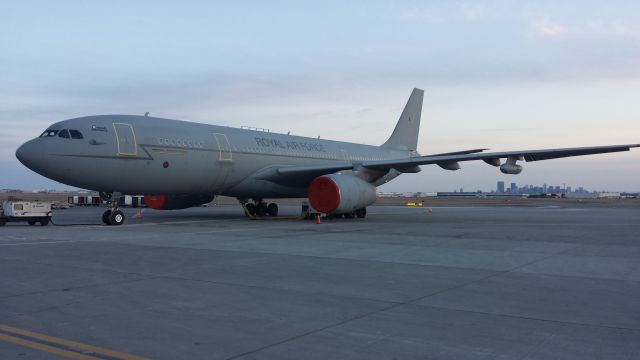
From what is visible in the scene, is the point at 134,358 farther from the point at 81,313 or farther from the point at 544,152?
the point at 544,152

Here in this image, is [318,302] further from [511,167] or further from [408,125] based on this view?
[408,125]

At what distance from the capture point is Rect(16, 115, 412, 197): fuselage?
16250mm

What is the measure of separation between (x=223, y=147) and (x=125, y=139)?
13.3ft

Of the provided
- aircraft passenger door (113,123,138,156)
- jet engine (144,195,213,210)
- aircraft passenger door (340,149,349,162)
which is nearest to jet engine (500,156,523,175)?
aircraft passenger door (340,149,349,162)

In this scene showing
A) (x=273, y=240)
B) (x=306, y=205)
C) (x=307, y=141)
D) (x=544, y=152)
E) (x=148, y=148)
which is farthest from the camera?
(x=307, y=141)

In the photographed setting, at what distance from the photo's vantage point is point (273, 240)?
1277 cm

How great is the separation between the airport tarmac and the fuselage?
5450mm

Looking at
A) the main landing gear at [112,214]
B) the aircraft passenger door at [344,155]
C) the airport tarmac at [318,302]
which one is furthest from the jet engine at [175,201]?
the airport tarmac at [318,302]

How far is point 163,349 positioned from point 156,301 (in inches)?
72.6

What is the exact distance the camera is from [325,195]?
19.9 metres

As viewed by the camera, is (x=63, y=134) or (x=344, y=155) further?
(x=344, y=155)

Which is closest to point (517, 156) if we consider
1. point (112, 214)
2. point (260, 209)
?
point (260, 209)

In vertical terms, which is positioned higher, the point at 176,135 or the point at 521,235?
the point at 176,135

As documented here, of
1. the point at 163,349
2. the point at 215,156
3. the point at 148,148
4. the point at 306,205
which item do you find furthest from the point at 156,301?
the point at 306,205
